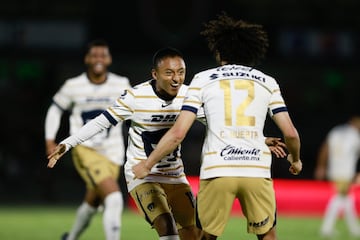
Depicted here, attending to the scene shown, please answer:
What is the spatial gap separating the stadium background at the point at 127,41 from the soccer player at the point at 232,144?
59.8 feet

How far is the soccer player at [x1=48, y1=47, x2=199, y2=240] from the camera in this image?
26.8 feet

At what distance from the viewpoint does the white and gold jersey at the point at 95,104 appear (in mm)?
11383

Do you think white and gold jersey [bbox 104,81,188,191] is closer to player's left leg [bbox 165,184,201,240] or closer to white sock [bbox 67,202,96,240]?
player's left leg [bbox 165,184,201,240]

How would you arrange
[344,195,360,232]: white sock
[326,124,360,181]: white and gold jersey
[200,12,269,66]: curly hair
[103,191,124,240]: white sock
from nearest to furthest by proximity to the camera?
[200,12,269,66]: curly hair
[103,191,124,240]: white sock
[344,195,360,232]: white sock
[326,124,360,181]: white and gold jersey

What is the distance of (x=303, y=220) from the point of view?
18500 millimetres

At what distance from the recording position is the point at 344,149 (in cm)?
1769

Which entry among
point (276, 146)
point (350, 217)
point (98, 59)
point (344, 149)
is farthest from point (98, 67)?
point (344, 149)

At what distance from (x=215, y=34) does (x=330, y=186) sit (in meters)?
15.0

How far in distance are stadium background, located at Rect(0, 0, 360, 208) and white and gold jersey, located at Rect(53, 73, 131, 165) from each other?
45.7 ft

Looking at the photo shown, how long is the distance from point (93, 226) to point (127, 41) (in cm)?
1281

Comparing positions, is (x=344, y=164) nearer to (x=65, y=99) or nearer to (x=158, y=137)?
(x=65, y=99)

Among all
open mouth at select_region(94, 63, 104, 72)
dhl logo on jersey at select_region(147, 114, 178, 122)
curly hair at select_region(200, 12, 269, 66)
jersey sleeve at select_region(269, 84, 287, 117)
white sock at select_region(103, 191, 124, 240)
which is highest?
curly hair at select_region(200, 12, 269, 66)

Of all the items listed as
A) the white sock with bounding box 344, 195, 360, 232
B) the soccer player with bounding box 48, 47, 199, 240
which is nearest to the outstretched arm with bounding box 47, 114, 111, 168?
the soccer player with bounding box 48, 47, 199, 240

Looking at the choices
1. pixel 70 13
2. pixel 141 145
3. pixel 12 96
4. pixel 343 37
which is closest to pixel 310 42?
pixel 343 37
